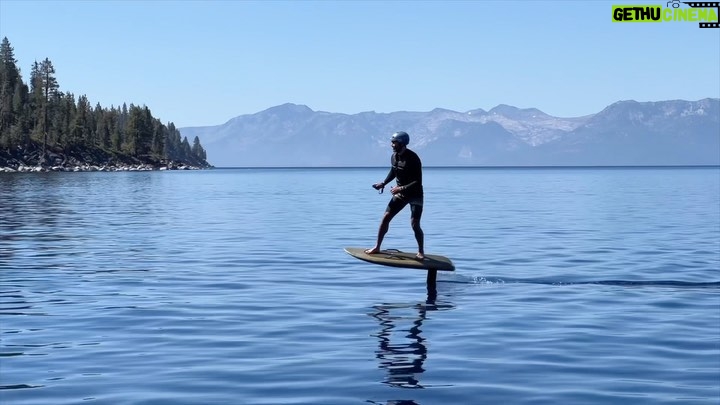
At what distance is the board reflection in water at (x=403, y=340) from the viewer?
13148 mm

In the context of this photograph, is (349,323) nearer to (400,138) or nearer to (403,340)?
(403,340)

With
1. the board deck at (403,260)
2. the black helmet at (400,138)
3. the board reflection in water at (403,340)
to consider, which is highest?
the black helmet at (400,138)

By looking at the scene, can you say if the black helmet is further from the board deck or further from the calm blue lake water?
the calm blue lake water

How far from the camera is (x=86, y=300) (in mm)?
19922

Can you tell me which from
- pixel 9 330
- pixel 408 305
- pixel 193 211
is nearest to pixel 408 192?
pixel 408 305

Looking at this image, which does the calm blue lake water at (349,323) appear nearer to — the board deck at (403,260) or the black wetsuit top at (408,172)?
the board deck at (403,260)

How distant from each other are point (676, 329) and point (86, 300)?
38.6 ft

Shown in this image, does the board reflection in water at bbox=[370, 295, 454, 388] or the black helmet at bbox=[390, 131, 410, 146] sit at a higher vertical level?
the black helmet at bbox=[390, 131, 410, 146]

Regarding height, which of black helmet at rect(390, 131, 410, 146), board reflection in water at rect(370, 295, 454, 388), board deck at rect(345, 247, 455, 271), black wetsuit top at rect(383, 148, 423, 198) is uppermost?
black helmet at rect(390, 131, 410, 146)

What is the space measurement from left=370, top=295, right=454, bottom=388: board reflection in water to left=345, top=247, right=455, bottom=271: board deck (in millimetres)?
788

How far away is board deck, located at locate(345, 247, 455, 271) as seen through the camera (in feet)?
66.5

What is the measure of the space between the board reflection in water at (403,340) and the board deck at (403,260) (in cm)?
79

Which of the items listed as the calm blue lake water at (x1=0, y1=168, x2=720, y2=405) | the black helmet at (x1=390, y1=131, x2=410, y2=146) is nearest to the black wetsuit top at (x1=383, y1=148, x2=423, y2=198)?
the black helmet at (x1=390, y1=131, x2=410, y2=146)

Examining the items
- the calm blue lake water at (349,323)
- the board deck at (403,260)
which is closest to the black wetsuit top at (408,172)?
the board deck at (403,260)
